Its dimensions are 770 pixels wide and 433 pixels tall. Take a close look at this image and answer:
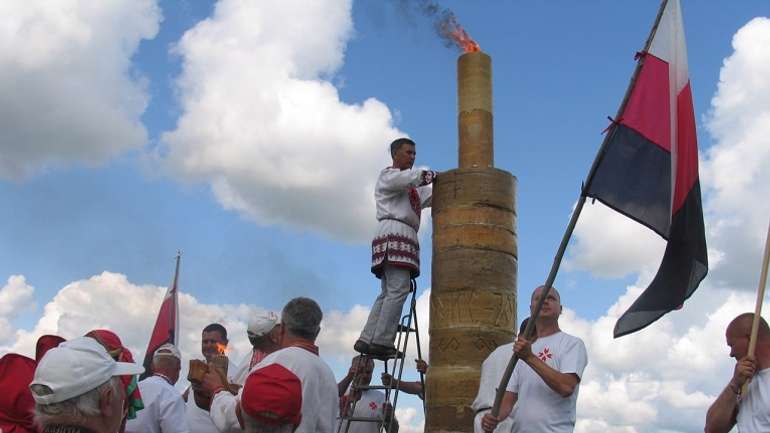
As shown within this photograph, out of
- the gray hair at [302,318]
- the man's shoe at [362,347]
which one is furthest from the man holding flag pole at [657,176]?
the man's shoe at [362,347]

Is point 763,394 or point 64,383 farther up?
point 763,394

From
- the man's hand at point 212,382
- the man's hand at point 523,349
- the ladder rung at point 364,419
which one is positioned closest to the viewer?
the man's hand at point 212,382

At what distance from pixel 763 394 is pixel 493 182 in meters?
5.14

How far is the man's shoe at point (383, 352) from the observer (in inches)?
344

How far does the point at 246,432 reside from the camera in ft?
14.6

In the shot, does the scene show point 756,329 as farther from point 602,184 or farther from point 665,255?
point 602,184

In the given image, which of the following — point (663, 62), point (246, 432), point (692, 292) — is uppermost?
point (663, 62)

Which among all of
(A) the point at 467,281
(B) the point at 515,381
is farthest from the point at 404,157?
(B) the point at 515,381

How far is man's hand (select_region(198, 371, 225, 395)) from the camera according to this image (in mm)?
5035

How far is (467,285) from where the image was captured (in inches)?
363

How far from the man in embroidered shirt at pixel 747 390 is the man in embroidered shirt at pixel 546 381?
96 cm

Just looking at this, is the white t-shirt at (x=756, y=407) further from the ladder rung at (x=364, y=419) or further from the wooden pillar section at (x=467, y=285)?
the ladder rung at (x=364, y=419)

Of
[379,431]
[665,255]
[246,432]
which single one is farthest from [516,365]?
[379,431]

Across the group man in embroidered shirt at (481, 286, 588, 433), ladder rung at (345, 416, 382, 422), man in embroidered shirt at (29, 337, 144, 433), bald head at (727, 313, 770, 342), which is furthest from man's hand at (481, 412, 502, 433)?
man in embroidered shirt at (29, 337, 144, 433)
